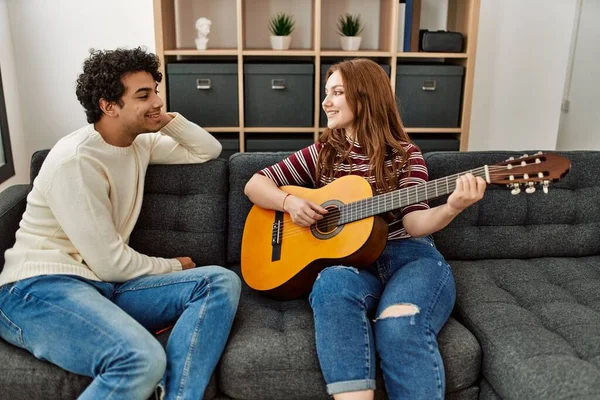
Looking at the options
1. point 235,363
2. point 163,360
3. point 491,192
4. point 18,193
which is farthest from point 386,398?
point 18,193

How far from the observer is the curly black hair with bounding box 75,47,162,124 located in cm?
163

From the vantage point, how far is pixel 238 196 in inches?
79.0

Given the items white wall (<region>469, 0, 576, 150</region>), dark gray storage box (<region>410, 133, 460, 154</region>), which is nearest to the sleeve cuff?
dark gray storage box (<region>410, 133, 460, 154</region>)

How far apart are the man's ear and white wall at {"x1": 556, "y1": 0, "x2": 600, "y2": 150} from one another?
2.51 m

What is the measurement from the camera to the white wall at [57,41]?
10.0 ft

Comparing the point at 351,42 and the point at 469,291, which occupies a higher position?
the point at 351,42

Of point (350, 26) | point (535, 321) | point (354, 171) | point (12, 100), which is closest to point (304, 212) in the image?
point (354, 171)

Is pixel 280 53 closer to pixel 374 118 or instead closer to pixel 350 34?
pixel 350 34

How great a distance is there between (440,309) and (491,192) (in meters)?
0.65

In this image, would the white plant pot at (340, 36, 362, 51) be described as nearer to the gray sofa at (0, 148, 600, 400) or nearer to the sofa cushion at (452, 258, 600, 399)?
the gray sofa at (0, 148, 600, 400)

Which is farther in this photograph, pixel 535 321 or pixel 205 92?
pixel 205 92

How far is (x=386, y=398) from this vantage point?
1.53 m

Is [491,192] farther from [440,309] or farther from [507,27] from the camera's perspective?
[507,27]

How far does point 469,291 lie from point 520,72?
2045mm
